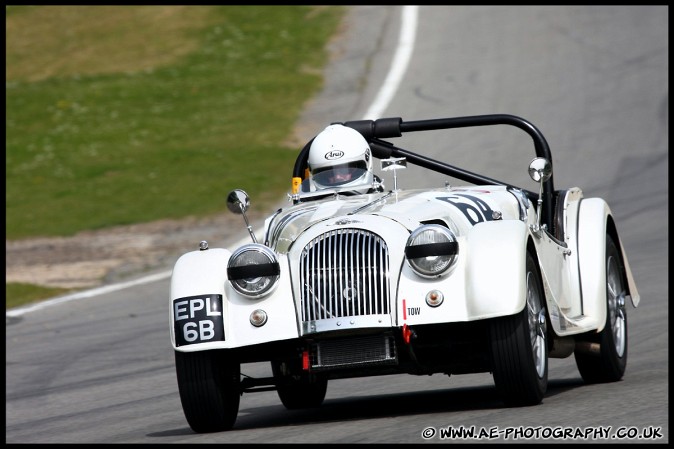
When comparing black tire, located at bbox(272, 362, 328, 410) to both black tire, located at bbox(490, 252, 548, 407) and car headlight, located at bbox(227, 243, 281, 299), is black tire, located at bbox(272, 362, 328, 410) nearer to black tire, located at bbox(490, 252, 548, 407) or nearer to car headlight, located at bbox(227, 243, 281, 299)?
car headlight, located at bbox(227, 243, 281, 299)

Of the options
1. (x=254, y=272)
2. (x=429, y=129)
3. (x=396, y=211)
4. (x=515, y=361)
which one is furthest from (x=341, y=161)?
(x=515, y=361)

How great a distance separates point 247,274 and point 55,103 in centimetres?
2259

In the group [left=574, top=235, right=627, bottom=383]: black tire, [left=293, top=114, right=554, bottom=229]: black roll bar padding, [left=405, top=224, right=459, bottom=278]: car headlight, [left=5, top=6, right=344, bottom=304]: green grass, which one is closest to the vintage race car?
[left=405, top=224, right=459, bottom=278]: car headlight

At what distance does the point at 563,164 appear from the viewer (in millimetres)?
21547

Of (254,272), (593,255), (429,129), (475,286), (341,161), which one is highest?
(429,129)

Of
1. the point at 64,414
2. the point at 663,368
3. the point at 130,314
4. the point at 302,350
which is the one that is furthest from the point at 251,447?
the point at 130,314

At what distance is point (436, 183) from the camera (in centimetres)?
2066

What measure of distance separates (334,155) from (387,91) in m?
18.3

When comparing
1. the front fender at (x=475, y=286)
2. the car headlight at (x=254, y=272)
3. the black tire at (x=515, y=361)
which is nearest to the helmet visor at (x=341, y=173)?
the car headlight at (x=254, y=272)

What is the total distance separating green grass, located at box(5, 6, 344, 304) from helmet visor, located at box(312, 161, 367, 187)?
11.2 meters

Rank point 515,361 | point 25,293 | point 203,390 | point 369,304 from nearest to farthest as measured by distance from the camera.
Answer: point 515,361
point 369,304
point 203,390
point 25,293

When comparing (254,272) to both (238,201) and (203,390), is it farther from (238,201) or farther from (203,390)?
(238,201)

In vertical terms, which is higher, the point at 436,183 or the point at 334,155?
the point at 436,183

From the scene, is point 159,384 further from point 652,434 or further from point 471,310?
point 652,434
